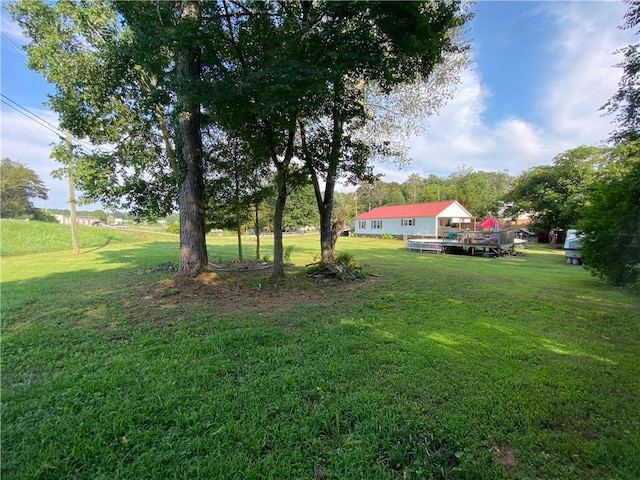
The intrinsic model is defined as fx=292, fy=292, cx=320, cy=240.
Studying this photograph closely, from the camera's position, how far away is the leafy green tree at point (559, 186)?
25.1 meters

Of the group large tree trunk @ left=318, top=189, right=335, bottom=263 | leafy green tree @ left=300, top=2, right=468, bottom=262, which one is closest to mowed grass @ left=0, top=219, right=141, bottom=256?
large tree trunk @ left=318, top=189, right=335, bottom=263

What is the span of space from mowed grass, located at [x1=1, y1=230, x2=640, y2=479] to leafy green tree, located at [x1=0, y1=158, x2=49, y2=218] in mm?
46405

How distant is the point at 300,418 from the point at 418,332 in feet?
8.12

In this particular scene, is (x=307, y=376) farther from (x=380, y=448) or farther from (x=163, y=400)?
(x=163, y=400)

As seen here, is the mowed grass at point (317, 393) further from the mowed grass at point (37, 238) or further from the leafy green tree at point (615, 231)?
the mowed grass at point (37, 238)

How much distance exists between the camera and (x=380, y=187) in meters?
54.5

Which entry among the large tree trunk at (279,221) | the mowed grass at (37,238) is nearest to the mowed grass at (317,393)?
the large tree trunk at (279,221)

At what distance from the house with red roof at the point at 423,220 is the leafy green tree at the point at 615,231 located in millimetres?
20243

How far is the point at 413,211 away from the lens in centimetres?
3316

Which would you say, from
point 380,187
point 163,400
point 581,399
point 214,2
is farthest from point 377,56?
point 380,187

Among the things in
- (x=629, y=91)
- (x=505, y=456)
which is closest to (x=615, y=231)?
(x=629, y=91)

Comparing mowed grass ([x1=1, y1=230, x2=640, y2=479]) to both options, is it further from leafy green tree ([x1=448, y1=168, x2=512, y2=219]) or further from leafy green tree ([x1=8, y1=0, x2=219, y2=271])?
leafy green tree ([x1=448, y1=168, x2=512, y2=219])

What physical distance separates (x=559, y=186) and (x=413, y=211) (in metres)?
13.2

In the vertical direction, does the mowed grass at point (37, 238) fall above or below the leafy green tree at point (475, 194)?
below
